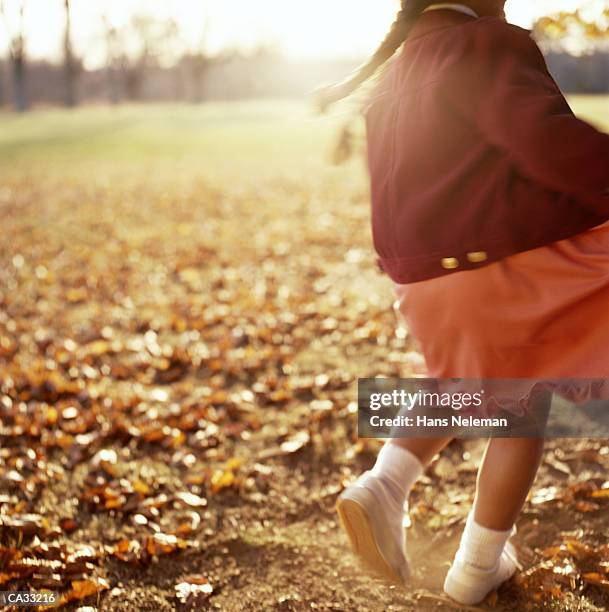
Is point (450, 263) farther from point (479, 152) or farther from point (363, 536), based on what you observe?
point (363, 536)

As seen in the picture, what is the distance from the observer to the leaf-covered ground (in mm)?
2387

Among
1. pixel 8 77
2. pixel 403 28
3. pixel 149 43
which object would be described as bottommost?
pixel 8 77

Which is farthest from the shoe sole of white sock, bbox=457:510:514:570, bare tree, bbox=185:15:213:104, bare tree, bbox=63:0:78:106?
bare tree, bbox=185:15:213:104

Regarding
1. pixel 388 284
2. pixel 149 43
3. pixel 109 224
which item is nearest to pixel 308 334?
pixel 388 284

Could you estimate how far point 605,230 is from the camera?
1.80 m

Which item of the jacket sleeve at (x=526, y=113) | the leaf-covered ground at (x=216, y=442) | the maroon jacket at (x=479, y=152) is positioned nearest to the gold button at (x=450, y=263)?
the maroon jacket at (x=479, y=152)

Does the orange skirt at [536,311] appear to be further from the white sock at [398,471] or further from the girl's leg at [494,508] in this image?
the white sock at [398,471]

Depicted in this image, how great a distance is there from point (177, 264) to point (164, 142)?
51.6 ft

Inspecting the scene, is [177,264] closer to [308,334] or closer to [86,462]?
[308,334]

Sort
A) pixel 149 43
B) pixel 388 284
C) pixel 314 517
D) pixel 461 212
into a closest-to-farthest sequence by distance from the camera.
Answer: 1. pixel 461 212
2. pixel 314 517
3. pixel 388 284
4. pixel 149 43

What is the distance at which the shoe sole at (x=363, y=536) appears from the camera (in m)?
2.03

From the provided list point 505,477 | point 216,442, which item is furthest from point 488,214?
point 216,442

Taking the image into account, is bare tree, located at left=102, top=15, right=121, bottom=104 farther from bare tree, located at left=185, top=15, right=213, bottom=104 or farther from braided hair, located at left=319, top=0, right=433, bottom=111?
braided hair, located at left=319, top=0, right=433, bottom=111

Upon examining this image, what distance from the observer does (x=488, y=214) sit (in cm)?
176
